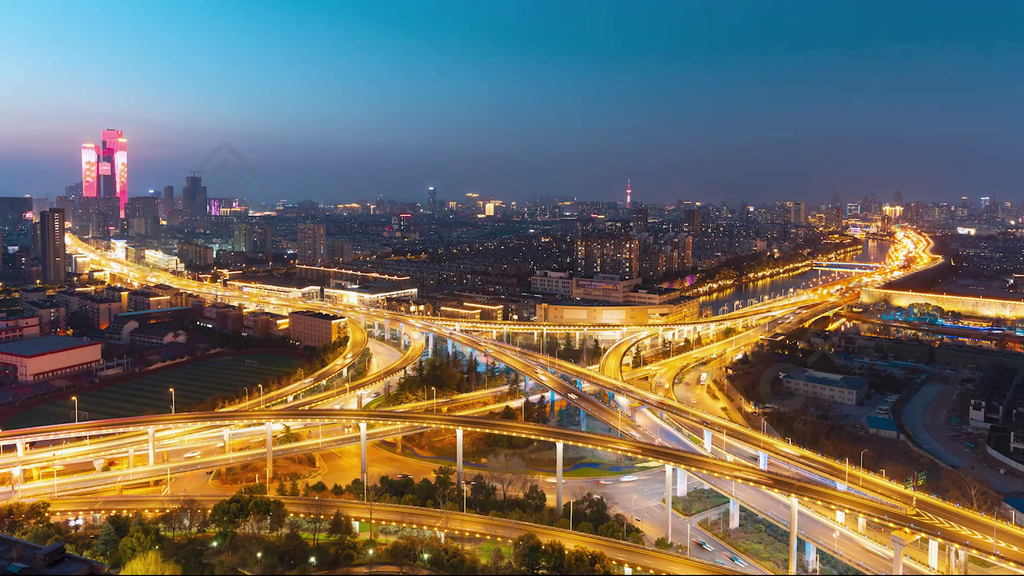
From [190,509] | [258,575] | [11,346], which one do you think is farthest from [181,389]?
[258,575]

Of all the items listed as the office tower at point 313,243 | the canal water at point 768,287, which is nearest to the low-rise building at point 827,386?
the canal water at point 768,287

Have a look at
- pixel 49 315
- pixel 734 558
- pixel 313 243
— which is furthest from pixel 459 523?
pixel 313 243

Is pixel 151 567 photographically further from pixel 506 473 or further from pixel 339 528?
pixel 506 473

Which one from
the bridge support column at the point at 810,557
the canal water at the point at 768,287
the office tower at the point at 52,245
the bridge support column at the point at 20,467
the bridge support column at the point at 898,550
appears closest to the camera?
the bridge support column at the point at 898,550

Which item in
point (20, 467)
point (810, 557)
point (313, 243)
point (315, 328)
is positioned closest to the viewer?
point (810, 557)

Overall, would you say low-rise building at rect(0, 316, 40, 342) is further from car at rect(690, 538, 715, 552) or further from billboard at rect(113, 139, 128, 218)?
billboard at rect(113, 139, 128, 218)

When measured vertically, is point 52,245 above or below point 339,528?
above

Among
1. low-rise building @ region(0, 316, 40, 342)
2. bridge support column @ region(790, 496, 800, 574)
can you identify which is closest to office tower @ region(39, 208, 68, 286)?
low-rise building @ region(0, 316, 40, 342)

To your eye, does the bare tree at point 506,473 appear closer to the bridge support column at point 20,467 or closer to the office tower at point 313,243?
the bridge support column at point 20,467
